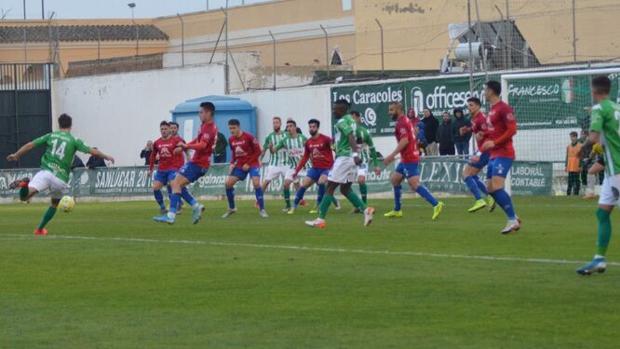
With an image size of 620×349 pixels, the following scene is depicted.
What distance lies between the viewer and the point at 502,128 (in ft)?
68.6

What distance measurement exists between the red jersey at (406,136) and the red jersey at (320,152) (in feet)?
9.21

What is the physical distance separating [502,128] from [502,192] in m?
1.30

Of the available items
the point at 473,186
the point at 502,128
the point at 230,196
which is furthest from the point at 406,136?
the point at 230,196

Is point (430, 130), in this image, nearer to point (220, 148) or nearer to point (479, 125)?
point (220, 148)

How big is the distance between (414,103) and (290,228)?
18.1 meters

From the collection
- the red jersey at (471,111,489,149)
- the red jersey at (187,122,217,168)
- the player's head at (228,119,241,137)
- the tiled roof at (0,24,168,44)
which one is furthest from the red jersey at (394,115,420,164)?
the tiled roof at (0,24,168,44)

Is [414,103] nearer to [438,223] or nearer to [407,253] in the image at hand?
[438,223]

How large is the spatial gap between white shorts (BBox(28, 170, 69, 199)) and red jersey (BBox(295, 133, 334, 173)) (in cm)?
669

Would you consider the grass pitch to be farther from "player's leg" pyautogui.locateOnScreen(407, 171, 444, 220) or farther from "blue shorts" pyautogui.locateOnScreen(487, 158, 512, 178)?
"player's leg" pyautogui.locateOnScreen(407, 171, 444, 220)

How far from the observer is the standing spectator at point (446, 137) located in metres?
37.2

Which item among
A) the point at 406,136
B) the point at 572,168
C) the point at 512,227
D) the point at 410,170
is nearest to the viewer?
the point at 512,227

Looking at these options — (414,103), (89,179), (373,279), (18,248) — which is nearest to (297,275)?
(373,279)

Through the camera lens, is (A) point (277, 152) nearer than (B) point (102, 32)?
Yes

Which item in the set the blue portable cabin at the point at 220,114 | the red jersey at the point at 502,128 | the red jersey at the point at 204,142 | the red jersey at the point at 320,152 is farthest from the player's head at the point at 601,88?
the blue portable cabin at the point at 220,114
